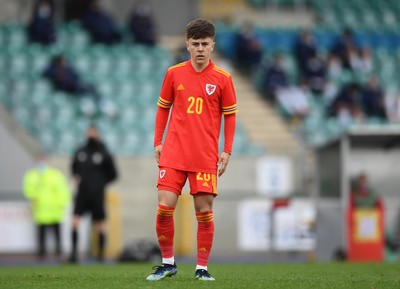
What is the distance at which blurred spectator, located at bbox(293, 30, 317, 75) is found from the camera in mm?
26844

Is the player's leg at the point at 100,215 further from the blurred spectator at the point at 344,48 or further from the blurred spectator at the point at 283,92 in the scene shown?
the blurred spectator at the point at 344,48

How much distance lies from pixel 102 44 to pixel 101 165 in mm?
9044

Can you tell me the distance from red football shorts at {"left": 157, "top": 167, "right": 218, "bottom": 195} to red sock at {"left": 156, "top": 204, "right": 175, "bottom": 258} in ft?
0.57

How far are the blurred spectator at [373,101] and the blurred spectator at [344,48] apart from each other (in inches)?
61.6

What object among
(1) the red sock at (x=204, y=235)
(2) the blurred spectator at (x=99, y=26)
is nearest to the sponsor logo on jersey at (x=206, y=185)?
(1) the red sock at (x=204, y=235)

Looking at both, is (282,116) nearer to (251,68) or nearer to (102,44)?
(251,68)

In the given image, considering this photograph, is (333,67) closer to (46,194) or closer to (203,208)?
(46,194)

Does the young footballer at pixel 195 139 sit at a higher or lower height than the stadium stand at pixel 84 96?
lower

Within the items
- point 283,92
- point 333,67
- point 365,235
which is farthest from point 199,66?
point 333,67

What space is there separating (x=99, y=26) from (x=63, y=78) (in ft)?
8.49

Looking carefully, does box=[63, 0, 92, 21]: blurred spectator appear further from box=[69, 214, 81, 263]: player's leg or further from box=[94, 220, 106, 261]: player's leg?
box=[69, 214, 81, 263]: player's leg

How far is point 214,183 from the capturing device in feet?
30.0

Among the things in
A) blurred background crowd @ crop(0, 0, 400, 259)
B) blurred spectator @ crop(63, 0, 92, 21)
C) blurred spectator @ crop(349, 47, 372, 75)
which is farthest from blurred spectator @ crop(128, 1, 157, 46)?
blurred spectator @ crop(349, 47, 372, 75)

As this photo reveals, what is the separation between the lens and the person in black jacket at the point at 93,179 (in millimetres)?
17438
